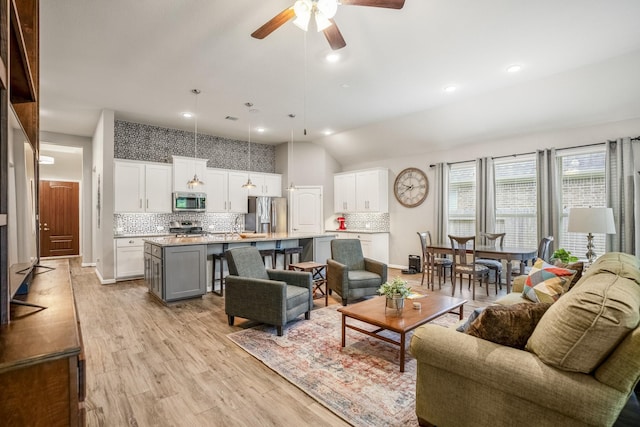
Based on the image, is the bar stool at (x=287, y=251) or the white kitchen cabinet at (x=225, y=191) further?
the white kitchen cabinet at (x=225, y=191)

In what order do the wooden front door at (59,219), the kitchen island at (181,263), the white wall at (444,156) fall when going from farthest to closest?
the wooden front door at (59,219) → the white wall at (444,156) → the kitchen island at (181,263)

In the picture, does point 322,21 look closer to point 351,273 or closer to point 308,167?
point 351,273

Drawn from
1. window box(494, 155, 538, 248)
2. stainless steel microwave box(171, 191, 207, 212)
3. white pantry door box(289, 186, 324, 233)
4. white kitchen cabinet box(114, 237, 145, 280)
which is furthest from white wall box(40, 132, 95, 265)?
window box(494, 155, 538, 248)

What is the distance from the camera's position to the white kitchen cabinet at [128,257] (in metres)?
6.06

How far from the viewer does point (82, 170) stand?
7.87 metres

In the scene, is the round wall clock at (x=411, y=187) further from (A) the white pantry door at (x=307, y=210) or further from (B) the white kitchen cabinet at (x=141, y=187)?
(B) the white kitchen cabinet at (x=141, y=187)

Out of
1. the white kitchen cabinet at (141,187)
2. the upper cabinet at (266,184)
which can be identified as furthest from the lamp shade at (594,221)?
the white kitchen cabinet at (141,187)

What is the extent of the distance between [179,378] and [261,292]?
110cm

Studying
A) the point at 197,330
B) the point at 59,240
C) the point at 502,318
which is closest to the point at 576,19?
the point at 502,318

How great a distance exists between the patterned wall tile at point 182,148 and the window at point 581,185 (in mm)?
6427

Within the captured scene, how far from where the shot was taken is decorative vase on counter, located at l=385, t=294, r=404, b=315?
2980 millimetres

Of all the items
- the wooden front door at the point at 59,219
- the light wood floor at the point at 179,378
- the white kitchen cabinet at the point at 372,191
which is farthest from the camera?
the wooden front door at the point at 59,219

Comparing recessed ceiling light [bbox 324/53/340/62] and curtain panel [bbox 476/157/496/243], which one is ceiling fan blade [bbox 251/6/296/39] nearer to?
recessed ceiling light [bbox 324/53/340/62]

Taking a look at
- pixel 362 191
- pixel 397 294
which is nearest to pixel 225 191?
pixel 362 191
